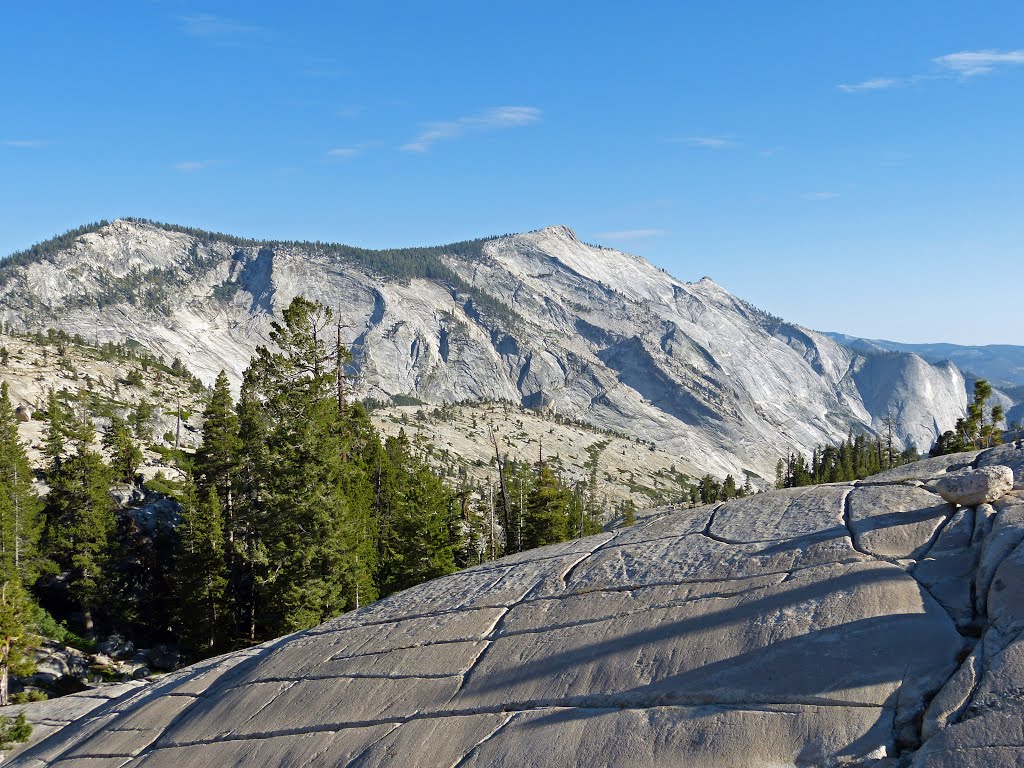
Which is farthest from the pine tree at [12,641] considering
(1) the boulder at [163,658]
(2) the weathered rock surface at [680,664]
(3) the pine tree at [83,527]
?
(2) the weathered rock surface at [680,664]

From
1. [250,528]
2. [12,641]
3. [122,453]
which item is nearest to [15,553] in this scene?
[12,641]

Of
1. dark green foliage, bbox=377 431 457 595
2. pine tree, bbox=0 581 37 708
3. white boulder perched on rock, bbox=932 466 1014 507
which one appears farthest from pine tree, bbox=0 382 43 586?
white boulder perched on rock, bbox=932 466 1014 507

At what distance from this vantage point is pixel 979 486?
1229cm

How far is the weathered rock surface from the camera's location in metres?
9.00

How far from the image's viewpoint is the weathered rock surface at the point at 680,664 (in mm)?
9000

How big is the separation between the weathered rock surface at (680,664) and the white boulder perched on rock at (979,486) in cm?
29

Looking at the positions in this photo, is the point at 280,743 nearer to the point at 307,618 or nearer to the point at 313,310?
the point at 307,618

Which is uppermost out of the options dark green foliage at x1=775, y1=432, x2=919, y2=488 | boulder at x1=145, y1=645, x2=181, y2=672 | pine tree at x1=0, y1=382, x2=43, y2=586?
pine tree at x1=0, y1=382, x2=43, y2=586

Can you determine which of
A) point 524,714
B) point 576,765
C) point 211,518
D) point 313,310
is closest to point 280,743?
point 524,714

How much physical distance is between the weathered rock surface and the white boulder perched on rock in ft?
0.95

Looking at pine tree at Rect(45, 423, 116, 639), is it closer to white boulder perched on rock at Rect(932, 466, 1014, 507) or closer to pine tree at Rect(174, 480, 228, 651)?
pine tree at Rect(174, 480, 228, 651)

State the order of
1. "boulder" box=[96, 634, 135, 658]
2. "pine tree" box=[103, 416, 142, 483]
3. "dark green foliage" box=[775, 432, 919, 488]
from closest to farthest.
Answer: "boulder" box=[96, 634, 135, 658] < "pine tree" box=[103, 416, 142, 483] < "dark green foliage" box=[775, 432, 919, 488]

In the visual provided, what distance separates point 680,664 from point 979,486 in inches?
237

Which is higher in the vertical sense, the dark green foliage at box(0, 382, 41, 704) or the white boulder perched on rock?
the white boulder perched on rock
